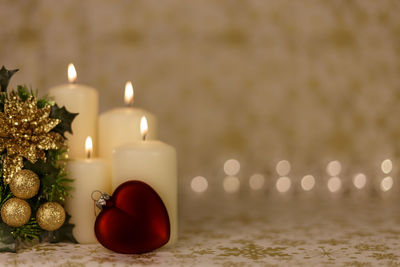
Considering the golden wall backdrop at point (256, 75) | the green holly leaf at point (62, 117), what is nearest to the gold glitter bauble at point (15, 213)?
the green holly leaf at point (62, 117)

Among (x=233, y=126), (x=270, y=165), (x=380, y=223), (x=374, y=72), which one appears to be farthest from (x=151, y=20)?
(x=380, y=223)

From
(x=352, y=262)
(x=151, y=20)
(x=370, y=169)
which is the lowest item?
(x=352, y=262)

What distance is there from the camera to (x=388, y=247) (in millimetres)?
624

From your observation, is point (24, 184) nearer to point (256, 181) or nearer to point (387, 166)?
point (256, 181)

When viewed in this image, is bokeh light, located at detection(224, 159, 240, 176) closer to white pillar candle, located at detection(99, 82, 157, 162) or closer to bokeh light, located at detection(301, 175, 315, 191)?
bokeh light, located at detection(301, 175, 315, 191)

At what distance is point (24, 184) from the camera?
0.58m

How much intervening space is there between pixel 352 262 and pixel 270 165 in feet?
1.99

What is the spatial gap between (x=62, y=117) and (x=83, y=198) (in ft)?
0.37

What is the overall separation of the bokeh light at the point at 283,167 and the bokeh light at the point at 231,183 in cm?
11

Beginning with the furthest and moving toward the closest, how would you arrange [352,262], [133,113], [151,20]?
[151,20]
[133,113]
[352,262]

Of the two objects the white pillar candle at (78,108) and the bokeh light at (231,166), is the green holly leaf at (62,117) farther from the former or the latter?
the bokeh light at (231,166)

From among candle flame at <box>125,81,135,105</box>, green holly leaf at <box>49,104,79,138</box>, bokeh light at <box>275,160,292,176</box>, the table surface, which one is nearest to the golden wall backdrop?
bokeh light at <box>275,160,292,176</box>

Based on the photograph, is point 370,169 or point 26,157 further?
point 370,169

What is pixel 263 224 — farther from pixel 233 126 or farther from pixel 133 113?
pixel 233 126
